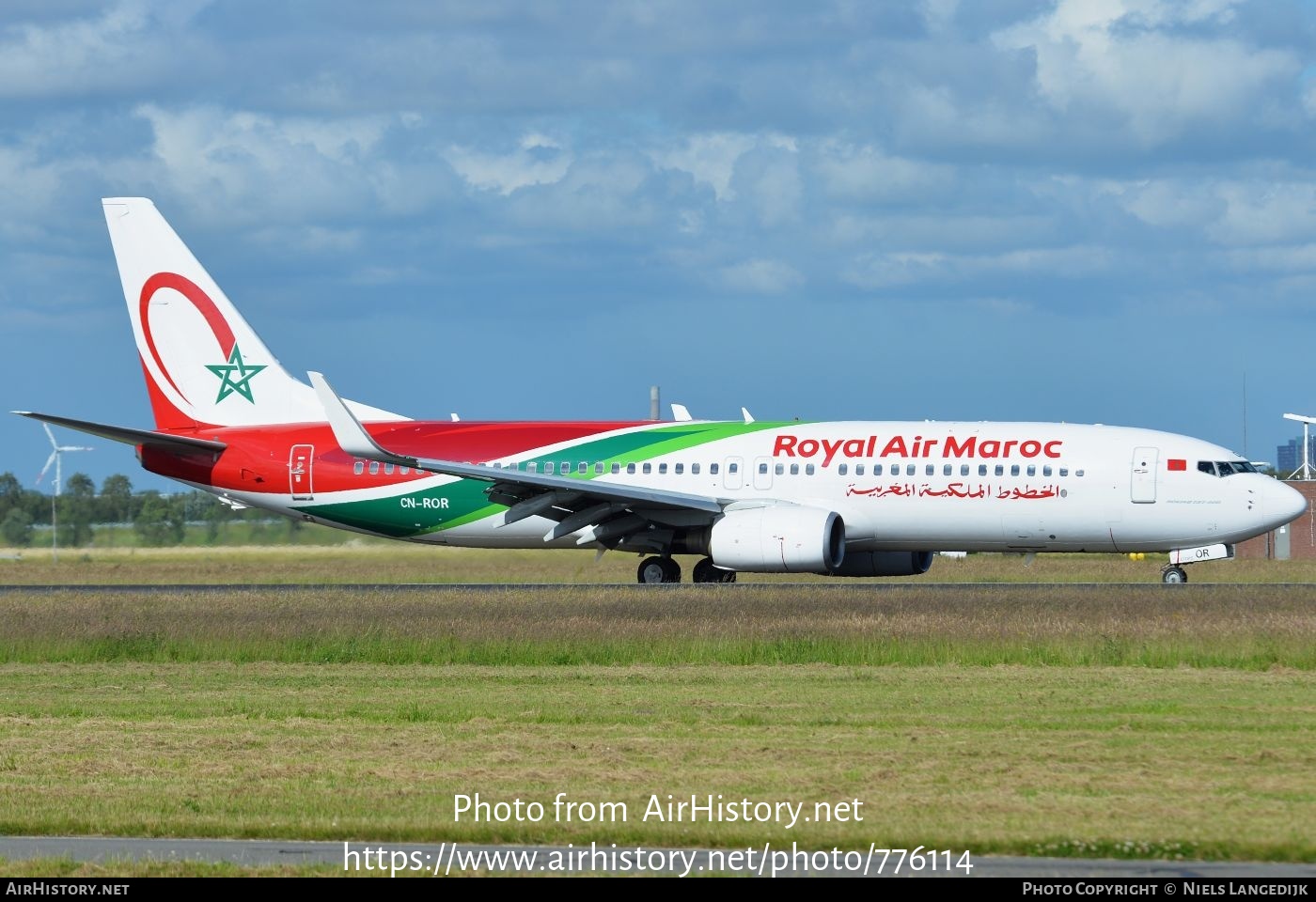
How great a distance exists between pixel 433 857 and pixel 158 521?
44356 mm

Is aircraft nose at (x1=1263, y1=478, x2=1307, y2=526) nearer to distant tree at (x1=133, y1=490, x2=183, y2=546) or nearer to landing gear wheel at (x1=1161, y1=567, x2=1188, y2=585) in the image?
landing gear wheel at (x1=1161, y1=567, x2=1188, y2=585)

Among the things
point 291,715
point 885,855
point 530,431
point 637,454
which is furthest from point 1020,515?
point 885,855

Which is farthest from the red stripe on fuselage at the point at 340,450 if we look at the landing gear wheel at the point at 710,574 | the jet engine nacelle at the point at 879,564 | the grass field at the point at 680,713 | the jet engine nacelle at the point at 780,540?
the grass field at the point at 680,713

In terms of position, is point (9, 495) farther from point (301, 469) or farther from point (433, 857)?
point (433, 857)

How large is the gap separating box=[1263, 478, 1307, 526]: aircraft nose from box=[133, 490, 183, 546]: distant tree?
30.3 m

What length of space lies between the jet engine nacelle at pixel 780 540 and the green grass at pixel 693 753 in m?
12.1

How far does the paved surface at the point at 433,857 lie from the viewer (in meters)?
9.82

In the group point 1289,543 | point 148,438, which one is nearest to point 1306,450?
point 1289,543

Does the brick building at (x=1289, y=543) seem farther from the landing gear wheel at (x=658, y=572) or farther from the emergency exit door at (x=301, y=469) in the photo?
the emergency exit door at (x=301, y=469)

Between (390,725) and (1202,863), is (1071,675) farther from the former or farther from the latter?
(1202,863)

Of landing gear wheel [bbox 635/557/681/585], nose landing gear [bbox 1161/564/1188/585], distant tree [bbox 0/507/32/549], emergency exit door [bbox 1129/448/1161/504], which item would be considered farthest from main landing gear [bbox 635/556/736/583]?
distant tree [bbox 0/507/32/549]

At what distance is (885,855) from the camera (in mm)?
10383

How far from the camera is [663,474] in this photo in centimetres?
3691

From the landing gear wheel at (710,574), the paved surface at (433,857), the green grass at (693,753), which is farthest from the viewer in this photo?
the landing gear wheel at (710,574)
